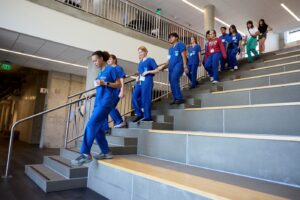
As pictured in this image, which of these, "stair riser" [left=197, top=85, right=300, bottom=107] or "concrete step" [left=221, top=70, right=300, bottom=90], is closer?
"stair riser" [left=197, top=85, right=300, bottom=107]

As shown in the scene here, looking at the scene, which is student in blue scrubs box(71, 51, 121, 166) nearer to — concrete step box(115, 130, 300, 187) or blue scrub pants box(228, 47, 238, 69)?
concrete step box(115, 130, 300, 187)

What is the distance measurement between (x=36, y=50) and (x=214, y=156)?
216 inches

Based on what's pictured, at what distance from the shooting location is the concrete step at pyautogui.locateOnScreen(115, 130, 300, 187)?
5.39 ft

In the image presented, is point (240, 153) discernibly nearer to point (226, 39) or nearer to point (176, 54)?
point (176, 54)

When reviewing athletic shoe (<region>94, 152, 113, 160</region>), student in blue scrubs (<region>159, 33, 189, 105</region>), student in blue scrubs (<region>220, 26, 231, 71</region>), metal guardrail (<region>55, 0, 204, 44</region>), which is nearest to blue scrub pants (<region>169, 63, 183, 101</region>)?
student in blue scrubs (<region>159, 33, 189, 105</region>)

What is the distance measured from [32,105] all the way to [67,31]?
22.0 feet

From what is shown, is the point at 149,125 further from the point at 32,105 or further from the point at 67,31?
the point at 32,105

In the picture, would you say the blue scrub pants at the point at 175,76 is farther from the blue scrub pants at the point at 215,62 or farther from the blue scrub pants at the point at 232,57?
the blue scrub pants at the point at 232,57

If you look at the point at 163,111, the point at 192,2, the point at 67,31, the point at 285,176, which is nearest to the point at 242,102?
the point at 163,111

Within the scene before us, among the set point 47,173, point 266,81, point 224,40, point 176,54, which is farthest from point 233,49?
point 47,173

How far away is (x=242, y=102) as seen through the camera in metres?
3.22

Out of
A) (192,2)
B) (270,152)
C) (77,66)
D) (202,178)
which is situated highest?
(192,2)

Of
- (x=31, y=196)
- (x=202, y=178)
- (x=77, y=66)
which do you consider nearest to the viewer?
(x=202, y=178)

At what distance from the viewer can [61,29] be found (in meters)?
5.26
